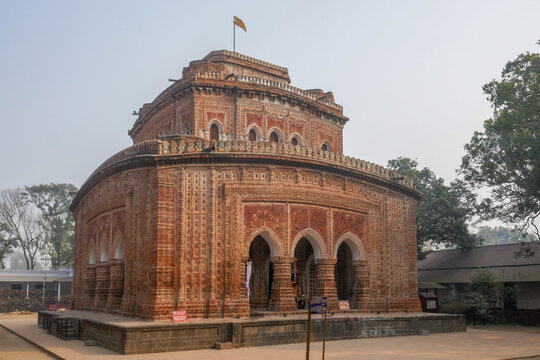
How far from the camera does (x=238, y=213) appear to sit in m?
17.4

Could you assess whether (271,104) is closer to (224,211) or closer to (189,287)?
(224,211)

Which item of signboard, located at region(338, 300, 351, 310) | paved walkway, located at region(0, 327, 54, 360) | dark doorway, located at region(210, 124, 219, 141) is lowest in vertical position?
paved walkway, located at region(0, 327, 54, 360)

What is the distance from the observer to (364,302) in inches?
783

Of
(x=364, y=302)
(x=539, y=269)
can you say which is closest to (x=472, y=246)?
(x=539, y=269)

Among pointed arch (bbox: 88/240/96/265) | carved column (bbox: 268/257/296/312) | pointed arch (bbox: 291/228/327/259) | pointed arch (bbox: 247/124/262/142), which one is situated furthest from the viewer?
pointed arch (bbox: 88/240/96/265)

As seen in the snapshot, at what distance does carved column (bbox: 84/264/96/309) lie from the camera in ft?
72.5

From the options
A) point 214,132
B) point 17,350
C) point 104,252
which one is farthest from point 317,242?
point 17,350

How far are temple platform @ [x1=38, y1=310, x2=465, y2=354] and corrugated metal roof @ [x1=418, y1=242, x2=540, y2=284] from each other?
28.8 feet

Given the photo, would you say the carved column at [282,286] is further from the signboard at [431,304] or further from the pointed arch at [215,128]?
the signboard at [431,304]

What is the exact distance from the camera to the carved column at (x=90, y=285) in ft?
72.5

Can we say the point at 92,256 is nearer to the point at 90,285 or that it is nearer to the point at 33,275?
the point at 90,285

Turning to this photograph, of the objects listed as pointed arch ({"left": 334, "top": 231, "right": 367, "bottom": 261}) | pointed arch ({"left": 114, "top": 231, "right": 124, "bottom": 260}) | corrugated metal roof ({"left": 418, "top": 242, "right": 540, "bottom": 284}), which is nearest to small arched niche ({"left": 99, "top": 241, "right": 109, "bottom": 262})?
pointed arch ({"left": 114, "top": 231, "right": 124, "bottom": 260})

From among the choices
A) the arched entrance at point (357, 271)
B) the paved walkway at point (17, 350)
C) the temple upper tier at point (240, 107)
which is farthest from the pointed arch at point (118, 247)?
the arched entrance at point (357, 271)

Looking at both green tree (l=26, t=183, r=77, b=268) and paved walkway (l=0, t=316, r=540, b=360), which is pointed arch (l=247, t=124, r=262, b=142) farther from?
green tree (l=26, t=183, r=77, b=268)
